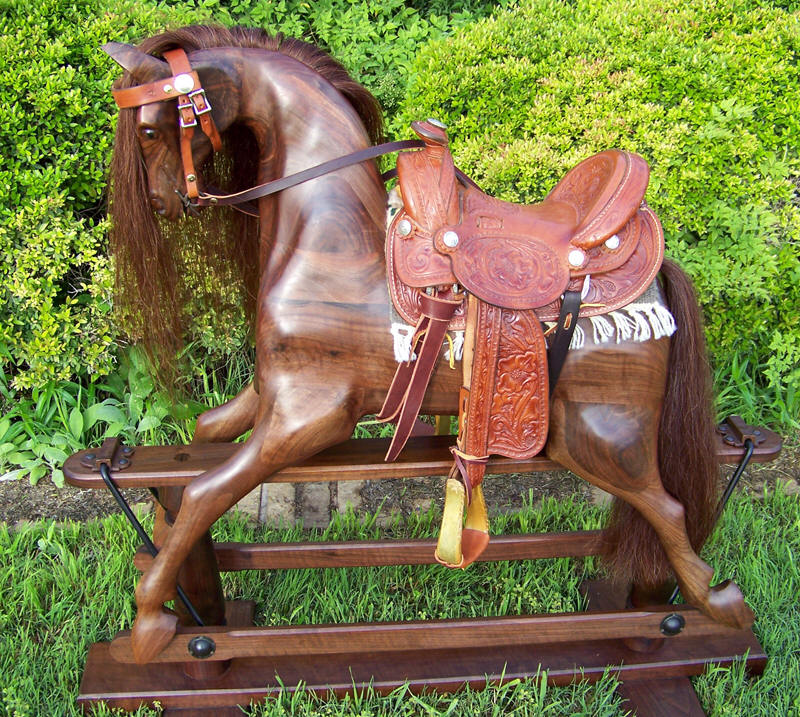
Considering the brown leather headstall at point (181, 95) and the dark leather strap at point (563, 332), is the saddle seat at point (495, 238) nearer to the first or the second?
the dark leather strap at point (563, 332)

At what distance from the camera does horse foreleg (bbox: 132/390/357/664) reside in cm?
163

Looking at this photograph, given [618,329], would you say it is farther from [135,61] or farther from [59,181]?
[59,181]

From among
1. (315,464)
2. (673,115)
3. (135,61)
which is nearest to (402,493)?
(315,464)

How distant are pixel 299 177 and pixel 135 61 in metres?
0.39

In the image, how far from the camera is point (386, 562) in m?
2.23

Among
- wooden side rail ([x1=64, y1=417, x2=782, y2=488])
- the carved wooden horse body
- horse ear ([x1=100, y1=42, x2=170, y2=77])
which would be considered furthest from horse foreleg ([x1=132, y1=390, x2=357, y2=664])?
horse ear ([x1=100, y1=42, x2=170, y2=77])

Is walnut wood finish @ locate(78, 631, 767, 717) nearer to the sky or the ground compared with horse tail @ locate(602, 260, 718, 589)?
nearer to the ground

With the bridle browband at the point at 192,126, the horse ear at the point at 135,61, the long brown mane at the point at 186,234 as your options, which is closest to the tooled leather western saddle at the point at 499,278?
the bridle browband at the point at 192,126

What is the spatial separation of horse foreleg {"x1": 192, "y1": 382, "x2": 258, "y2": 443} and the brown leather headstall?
81cm

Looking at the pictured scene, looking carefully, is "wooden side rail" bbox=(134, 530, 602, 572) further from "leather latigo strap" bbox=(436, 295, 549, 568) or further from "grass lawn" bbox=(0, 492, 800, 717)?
"leather latigo strap" bbox=(436, 295, 549, 568)

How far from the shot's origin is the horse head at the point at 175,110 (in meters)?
1.45

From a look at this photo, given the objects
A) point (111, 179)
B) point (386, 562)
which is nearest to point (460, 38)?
point (111, 179)

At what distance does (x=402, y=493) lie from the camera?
2.98m

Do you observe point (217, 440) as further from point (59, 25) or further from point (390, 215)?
point (59, 25)
